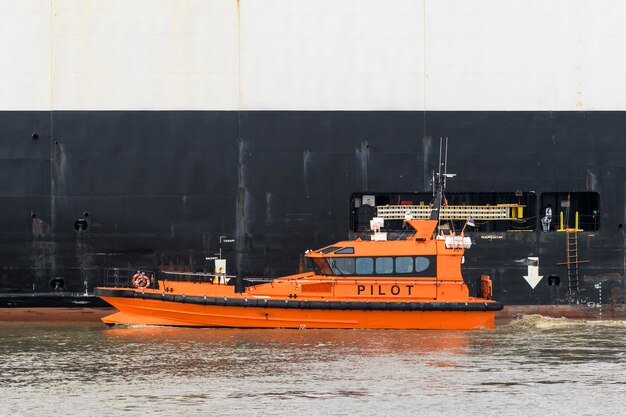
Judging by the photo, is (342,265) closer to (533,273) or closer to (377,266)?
(377,266)

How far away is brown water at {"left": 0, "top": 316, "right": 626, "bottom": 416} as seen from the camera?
57.2 feet

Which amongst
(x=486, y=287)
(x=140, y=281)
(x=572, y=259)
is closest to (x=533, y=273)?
(x=572, y=259)

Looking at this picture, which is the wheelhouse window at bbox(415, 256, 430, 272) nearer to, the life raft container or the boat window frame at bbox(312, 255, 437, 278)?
the boat window frame at bbox(312, 255, 437, 278)

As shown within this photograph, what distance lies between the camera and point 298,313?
969 inches

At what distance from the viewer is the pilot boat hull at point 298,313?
964 inches

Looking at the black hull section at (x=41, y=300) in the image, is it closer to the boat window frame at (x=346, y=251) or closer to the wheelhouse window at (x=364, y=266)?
the boat window frame at (x=346, y=251)
